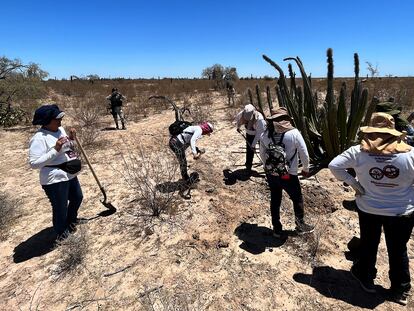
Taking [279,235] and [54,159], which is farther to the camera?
[279,235]

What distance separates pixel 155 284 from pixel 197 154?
1924 millimetres

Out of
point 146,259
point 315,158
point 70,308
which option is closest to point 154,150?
point 315,158

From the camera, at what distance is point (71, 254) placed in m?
3.46

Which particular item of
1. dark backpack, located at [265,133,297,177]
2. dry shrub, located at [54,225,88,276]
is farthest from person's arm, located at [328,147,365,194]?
dry shrub, located at [54,225,88,276]

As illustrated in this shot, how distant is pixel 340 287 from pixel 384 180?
1140 mm

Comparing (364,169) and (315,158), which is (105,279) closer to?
(364,169)

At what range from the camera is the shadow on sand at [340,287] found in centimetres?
276

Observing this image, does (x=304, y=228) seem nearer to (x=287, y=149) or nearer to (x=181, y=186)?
(x=287, y=149)

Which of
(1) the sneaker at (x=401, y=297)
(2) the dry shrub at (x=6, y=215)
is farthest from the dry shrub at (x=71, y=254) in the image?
(1) the sneaker at (x=401, y=297)

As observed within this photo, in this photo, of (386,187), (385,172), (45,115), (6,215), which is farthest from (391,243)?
(6,215)

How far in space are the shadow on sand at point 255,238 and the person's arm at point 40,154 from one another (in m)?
2.17

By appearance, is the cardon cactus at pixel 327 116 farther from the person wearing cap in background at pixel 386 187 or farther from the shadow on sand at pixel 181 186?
the person wearing cap in background at pixel 386 187

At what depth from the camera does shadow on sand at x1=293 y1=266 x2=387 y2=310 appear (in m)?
2.76

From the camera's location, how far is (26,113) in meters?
12.8
